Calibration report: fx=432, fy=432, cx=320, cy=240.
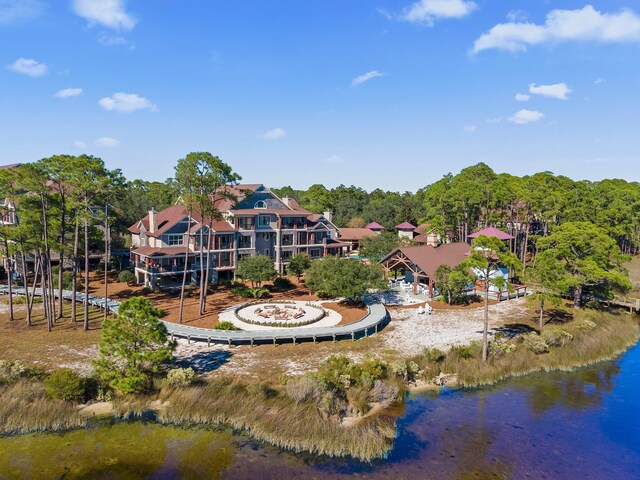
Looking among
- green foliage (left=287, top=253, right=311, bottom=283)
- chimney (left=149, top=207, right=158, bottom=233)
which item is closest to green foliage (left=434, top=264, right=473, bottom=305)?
green foliage (left=287, top=253, right=311, bottom=283)

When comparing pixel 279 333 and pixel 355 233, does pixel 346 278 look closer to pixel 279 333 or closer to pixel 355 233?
pixel 279 333

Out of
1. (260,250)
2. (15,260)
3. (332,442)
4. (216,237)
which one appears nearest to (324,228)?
(260,250)

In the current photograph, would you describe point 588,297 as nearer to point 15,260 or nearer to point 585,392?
point 585,392

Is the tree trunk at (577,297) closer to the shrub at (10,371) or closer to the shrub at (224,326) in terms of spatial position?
the shrub at (224,326)

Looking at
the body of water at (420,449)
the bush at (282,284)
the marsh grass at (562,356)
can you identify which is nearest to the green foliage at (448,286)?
the marsh grass at (562,356)

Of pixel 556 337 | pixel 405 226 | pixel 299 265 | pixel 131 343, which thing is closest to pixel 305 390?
pixel 131 343
